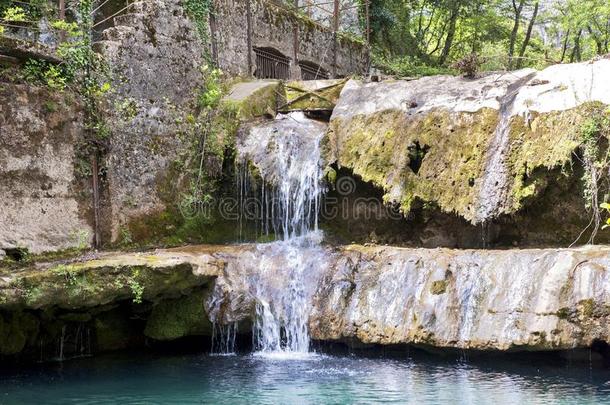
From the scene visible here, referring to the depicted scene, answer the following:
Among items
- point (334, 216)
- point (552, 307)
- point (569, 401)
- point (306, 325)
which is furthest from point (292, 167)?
point (569, 401)

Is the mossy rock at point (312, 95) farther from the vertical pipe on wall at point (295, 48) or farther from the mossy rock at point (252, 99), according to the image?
the vertical pipe on wall at point (295, 48)

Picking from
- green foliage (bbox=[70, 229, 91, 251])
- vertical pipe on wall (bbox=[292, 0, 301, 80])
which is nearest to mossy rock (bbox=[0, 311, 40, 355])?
green foliage (bbox=[70, 229, 91, 251])

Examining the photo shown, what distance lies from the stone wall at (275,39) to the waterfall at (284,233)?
2.23 m

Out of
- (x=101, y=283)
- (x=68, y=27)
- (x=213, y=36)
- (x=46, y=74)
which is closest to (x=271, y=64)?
(x=213, y=36)

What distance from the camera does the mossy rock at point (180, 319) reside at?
380 inches

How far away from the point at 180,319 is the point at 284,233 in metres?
2.48

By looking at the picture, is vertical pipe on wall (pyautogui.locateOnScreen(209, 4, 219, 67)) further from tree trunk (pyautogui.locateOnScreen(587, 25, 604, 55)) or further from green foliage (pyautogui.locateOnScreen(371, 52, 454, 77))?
tree trunk (pyautogui.locateOnScreen(587, 25, 604, 55))

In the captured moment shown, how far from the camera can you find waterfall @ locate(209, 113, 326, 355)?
953cm

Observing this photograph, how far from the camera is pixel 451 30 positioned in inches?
883

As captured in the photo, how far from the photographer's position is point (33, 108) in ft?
31.2

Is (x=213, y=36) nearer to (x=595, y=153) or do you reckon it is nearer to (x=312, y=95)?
(x=312, y=95)

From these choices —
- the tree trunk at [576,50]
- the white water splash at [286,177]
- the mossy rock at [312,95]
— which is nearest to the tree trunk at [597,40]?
the tree trunk at [576,50]

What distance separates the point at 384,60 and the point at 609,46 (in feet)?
23.6

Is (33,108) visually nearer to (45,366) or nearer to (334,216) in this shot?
(45,366)
